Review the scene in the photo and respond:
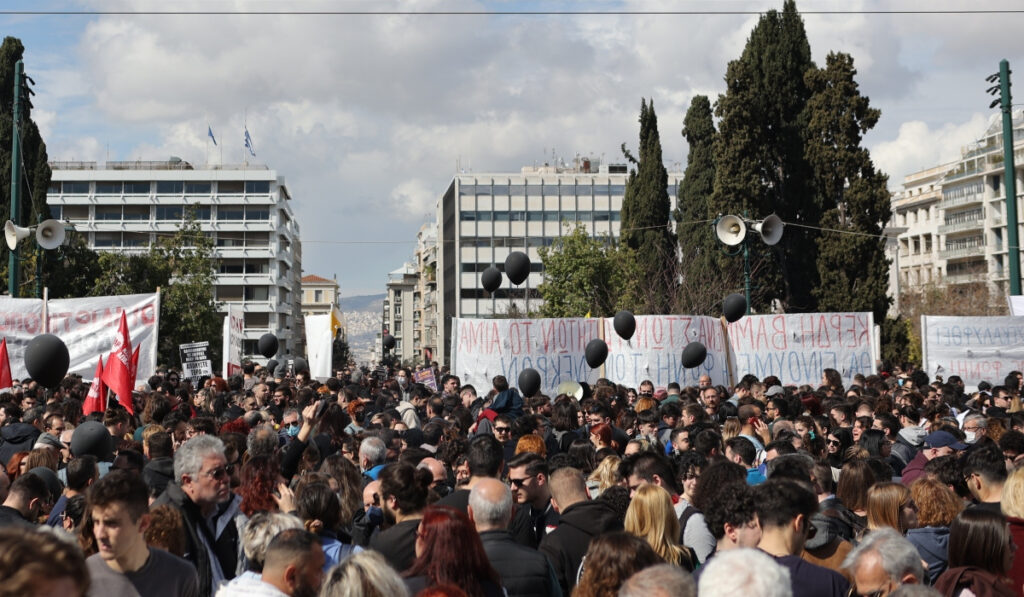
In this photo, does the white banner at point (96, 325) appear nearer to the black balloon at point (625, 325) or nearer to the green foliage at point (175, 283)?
the black balloon at point (625, 325)

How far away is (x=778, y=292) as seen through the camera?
121 feet

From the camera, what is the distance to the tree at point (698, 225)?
4088 cm

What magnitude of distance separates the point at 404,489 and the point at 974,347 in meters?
16.7

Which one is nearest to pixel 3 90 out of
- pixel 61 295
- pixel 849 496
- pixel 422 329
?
pixel 61 295

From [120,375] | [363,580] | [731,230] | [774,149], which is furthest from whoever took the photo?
[774,149]

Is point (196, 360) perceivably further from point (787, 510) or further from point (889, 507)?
point (787, 510)

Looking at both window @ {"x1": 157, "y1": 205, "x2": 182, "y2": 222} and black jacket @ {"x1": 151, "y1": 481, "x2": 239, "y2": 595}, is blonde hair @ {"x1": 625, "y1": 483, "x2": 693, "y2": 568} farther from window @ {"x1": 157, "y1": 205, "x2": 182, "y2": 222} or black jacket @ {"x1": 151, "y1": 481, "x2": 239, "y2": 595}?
window @ {"x1": 157, "y1": 205, "x2": 182, "y2": 222}

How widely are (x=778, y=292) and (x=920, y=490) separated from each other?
3191 centimetres

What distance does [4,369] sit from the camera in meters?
16.1

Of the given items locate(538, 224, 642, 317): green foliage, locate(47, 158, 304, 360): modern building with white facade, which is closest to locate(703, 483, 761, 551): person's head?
locate(538, 224, 642, 317): green foliage

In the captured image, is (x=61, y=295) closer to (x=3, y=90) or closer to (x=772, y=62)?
(x=3, y=90)

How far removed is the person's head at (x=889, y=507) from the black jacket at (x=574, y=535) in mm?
1402

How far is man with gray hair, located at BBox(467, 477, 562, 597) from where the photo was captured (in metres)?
4.80

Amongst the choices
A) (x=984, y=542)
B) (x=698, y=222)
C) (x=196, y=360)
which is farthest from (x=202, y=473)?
(x=698, y=222)
